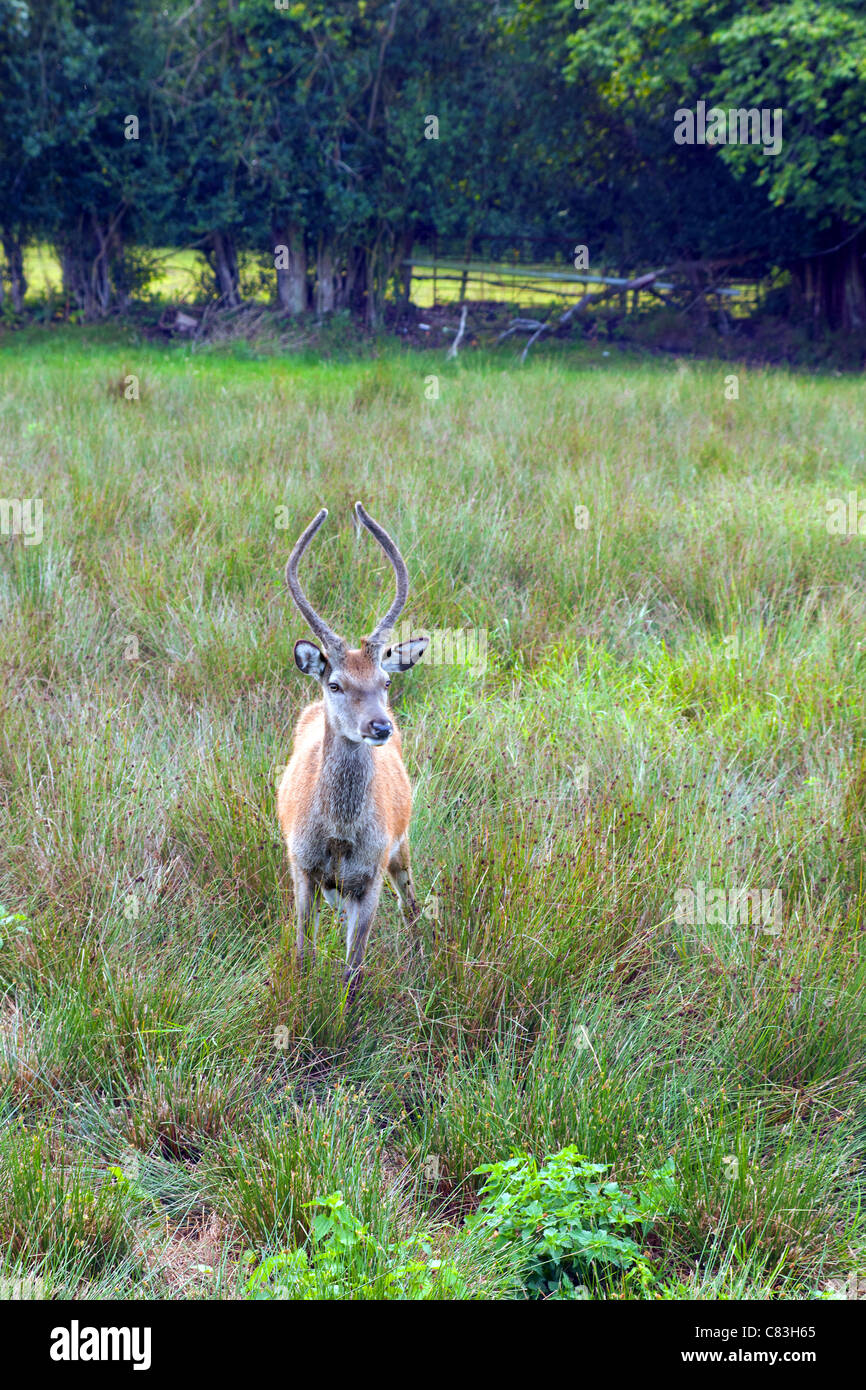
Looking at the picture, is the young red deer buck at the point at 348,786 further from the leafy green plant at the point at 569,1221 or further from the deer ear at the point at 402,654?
the leafy green plant at the point at 569,1221

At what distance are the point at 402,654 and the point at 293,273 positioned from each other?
18.6 m

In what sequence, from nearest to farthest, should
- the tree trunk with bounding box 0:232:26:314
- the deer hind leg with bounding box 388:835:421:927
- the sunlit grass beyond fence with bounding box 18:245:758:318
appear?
1. the deer hind leg with bounding box 388:835:421:927
2. the tree trunk with bounding box 0:232:26:314
3. the sunlit grass beyond fence with bounding box 18:245:758:318

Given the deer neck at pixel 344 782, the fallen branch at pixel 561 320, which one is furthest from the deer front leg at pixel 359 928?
the fallen branch at pixel 561 320

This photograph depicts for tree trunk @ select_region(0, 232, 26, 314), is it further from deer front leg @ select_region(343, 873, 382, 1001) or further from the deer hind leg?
deer front leg @ select_region(343, 873, 382, 1001)

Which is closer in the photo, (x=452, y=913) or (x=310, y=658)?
(x=310, y=658)

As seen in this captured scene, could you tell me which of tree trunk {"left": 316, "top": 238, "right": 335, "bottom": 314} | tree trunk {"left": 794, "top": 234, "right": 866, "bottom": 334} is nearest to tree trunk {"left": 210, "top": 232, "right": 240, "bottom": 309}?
tree trunk {"left": 316, "top": 238, "right": 335, "bottom": 314}

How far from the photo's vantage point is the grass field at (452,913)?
Answer: 8.05 feet

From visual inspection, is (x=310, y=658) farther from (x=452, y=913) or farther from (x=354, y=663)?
(x=452, y=913)

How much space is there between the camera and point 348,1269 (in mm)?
2227

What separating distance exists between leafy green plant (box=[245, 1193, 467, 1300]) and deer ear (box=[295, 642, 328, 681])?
4.61ft

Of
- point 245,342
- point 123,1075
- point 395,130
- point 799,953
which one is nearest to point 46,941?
point 123,1075

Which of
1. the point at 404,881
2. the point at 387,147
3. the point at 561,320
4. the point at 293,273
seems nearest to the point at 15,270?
the point at 293,273

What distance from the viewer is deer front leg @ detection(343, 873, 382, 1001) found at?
323cm
